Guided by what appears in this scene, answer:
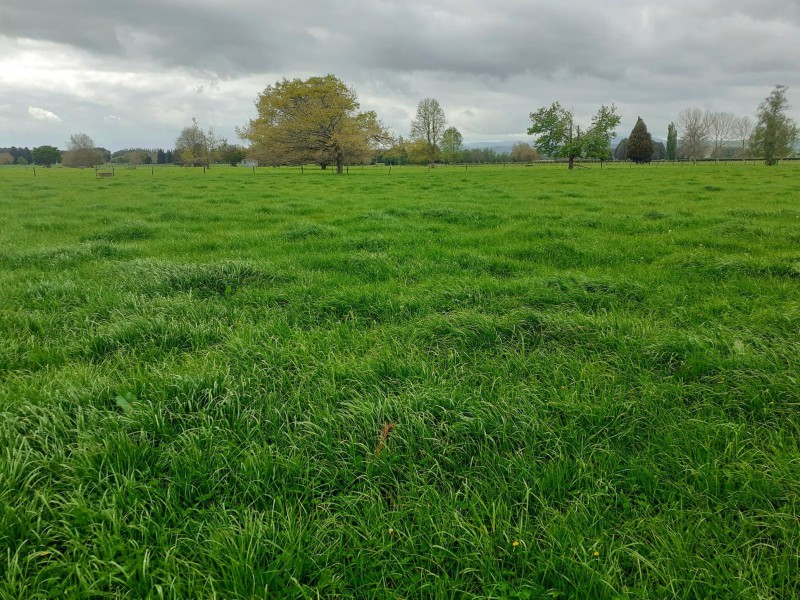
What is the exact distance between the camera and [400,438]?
2.91 m

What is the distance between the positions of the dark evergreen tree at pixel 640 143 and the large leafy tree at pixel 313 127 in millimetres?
68053

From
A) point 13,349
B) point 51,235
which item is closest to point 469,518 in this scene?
point 13,349

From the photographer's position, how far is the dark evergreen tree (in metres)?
90.9

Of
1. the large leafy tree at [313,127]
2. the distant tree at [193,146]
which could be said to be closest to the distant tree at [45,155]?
the distant tree at [193,146]

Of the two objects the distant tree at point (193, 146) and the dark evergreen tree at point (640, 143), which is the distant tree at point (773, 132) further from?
the distant tree at point (193, 146)

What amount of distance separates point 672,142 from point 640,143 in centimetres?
3201

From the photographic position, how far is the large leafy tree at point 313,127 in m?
48.7

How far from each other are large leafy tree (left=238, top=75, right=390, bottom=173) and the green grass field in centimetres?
4650

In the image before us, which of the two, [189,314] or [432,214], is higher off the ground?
[432,214]

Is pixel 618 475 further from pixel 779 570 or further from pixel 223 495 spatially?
pixel 223 495

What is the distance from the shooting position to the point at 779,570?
2.03m

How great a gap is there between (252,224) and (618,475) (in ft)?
42.2

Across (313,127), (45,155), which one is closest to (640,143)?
(313,127)

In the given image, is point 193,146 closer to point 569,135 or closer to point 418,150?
point 418,150
